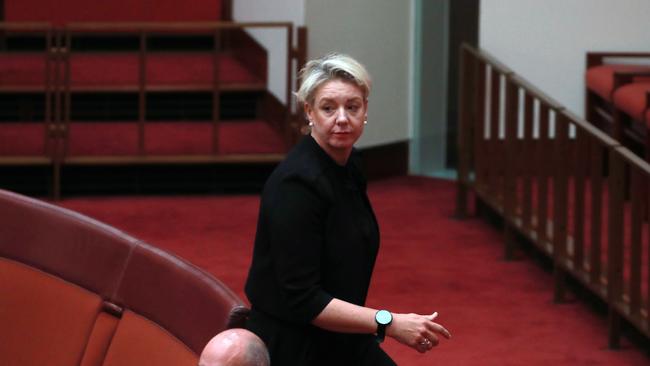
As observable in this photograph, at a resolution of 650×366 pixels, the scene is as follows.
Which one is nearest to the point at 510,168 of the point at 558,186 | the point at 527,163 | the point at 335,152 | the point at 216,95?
the point at 527,163

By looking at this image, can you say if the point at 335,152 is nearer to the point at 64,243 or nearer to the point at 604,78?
the point at 64,243

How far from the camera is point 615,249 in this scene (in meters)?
6.34

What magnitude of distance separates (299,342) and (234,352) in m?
0.50

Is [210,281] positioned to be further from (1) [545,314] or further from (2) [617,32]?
(2) [617,32]

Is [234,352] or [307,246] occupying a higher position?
[307,246]

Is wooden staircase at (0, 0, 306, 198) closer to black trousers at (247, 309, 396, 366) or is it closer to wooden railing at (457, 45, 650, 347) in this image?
wooden railing at (457, 45, 650, 347)

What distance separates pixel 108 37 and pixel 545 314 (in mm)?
4860

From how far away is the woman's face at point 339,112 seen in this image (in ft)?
12.2

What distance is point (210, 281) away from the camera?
410cm

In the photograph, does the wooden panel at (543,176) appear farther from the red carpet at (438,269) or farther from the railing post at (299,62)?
the railing post at (299,62)

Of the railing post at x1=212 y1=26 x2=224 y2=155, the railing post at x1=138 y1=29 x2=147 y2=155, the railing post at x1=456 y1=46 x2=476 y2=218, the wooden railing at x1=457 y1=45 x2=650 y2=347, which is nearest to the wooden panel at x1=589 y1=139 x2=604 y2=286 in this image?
the wooden railing at x1=457 y1=45 x2=650 y2=347

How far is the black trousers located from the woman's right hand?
0.23 m

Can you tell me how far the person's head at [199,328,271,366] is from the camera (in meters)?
3.29

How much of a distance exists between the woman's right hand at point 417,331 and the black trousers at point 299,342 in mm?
230
